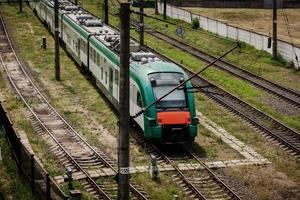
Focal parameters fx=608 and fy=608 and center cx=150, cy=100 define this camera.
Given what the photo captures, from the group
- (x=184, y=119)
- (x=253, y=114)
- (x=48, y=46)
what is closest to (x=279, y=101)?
(x=253, y=114)

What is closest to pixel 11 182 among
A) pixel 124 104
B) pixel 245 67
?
pixel 124 104

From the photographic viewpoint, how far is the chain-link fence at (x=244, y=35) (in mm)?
42959

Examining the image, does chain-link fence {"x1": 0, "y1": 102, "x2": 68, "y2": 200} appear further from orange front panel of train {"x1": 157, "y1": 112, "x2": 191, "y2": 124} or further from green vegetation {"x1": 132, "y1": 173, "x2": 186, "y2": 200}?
orange front panel of train {"x1": 157, "y1": 112, "x2": 191, "y2": 124}

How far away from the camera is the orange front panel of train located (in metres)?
23.4

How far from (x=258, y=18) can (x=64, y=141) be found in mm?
48241

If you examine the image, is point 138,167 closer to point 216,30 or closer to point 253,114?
point 253,114

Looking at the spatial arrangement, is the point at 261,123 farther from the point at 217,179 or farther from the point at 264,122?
the point at 217,179

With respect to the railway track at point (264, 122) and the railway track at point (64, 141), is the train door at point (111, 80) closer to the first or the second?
the railway track at point (64, 141)

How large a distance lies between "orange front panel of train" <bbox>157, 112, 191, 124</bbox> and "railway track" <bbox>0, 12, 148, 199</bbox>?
8.55 feet

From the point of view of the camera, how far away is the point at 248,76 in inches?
1553

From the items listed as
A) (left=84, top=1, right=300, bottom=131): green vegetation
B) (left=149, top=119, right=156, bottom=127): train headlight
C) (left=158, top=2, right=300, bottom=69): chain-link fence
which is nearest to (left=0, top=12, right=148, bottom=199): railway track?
(left=149, top=119, right=156, bottom=127): train headlight

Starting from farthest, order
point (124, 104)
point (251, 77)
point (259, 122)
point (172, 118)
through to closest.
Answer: point (251, 77)
point (259, 122)
point (172, 118)
point (124, 104)

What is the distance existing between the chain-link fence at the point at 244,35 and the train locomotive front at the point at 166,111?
20.2m

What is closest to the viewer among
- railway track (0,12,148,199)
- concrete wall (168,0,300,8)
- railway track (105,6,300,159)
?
railway track (0,12,148,199)
